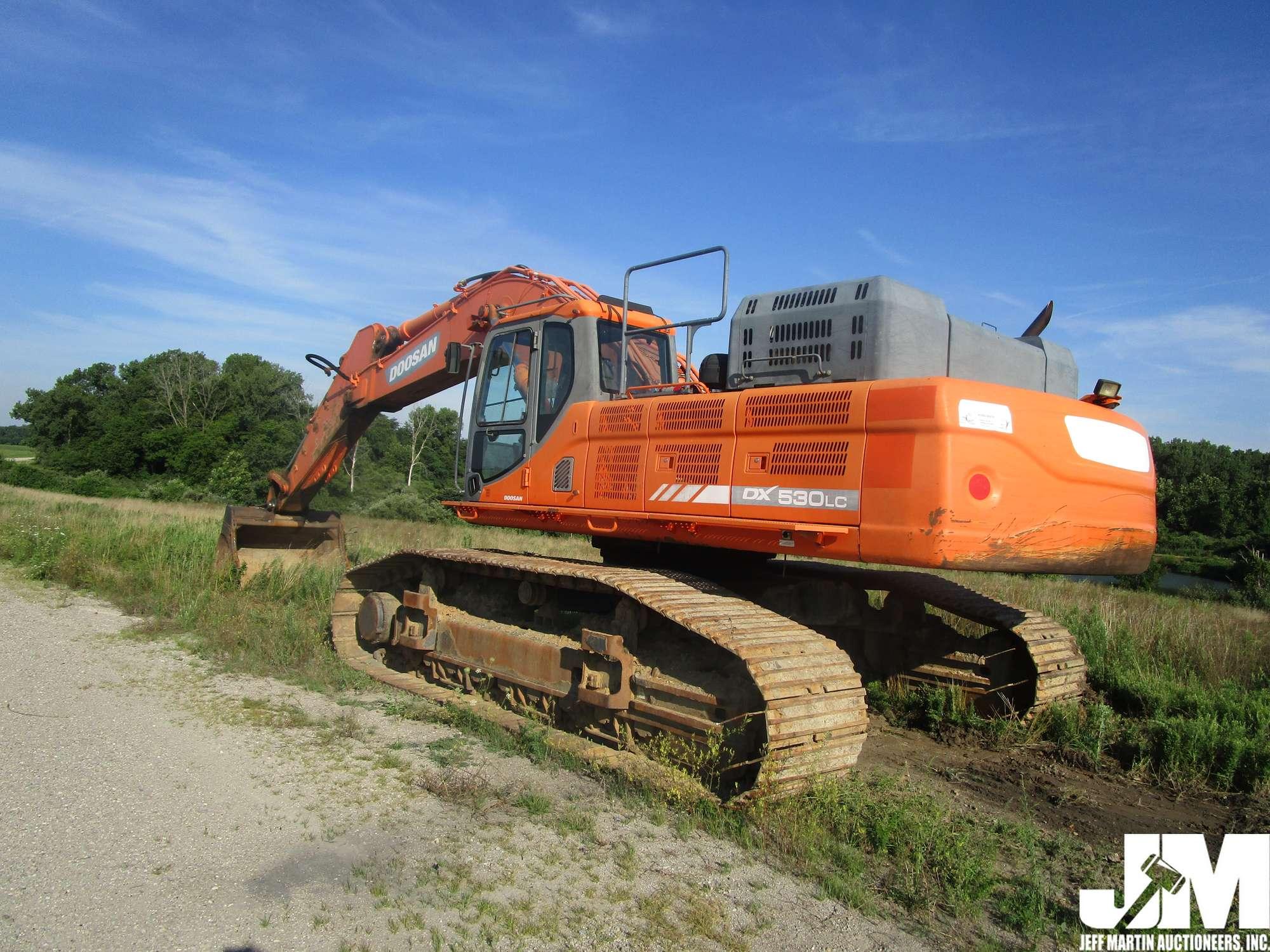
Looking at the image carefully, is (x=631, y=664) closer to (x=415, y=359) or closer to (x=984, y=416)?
(x=984, y=416)

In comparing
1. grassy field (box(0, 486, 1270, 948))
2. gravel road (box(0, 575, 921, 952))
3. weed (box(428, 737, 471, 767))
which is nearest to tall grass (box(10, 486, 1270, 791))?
grassy field (box(0, 486, 1270, 948))

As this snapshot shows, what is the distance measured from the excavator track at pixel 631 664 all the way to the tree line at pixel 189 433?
94.7ft

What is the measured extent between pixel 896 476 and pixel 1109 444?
1431 millimetres

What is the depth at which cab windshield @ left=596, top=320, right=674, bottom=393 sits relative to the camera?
6559 mm

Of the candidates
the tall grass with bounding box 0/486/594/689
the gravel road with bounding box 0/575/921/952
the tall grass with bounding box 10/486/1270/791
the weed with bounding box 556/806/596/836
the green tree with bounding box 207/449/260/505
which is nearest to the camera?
the gravel road with bounding box 0/575/921/952

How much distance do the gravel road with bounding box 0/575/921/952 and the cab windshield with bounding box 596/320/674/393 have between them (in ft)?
9.18

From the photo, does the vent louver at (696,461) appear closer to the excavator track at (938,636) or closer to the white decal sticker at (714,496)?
the white decal sticker at (714,496)

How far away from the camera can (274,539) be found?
11.0m

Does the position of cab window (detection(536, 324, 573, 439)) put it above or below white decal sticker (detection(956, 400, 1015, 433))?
above

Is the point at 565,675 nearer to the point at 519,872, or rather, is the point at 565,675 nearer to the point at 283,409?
the point at 519,872

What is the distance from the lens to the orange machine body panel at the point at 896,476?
440 centimetres
